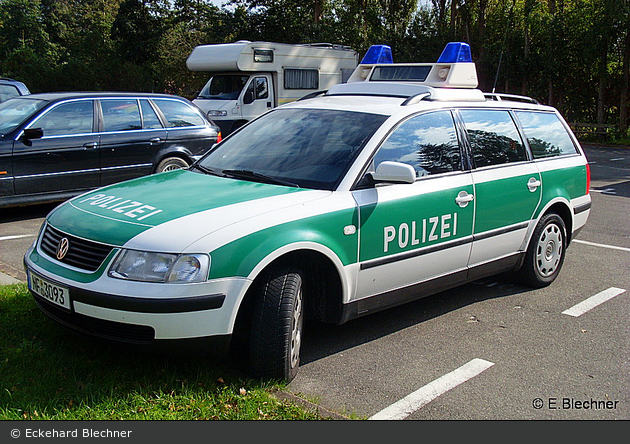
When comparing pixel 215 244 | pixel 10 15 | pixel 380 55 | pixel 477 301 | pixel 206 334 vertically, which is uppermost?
pixel 10 15

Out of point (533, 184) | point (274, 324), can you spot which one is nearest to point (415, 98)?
point (533, 184)

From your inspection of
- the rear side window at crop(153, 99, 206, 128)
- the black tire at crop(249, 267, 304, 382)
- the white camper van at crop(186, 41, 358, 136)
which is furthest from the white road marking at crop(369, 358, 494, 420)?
the white camper van at crop(186, 41, 358, 136)

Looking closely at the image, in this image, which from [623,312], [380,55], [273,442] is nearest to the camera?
[273,442]

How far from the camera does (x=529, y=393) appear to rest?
389 centimetres

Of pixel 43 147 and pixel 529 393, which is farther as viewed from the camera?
pixel 43 147

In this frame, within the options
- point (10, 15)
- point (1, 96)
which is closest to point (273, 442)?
point (1, 96)

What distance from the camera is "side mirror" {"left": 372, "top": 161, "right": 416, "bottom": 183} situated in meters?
4.17

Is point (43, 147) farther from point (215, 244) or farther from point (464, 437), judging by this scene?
point (464, 437)

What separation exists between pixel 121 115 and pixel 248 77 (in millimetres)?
8922

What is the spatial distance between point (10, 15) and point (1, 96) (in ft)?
130

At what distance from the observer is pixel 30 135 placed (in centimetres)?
822

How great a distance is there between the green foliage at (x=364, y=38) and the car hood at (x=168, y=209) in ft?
48.3

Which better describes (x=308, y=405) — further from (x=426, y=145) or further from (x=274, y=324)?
(x=426, y=145)

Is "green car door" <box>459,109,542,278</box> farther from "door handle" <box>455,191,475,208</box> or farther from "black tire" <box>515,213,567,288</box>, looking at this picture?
"black tire" <box>515,213,567,288</box>
